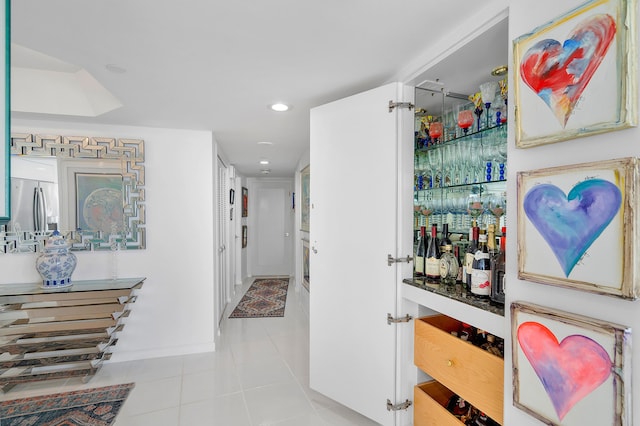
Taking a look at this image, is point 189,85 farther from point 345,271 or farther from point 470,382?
point 470,382

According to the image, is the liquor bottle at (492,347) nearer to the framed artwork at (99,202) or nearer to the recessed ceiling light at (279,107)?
the recessed ceiling light at (279,107)

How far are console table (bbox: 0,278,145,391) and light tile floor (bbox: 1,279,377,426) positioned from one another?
0.50 feet

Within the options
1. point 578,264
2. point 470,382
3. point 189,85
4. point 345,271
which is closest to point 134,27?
point 189,85

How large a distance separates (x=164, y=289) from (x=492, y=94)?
308cm

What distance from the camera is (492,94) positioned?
1.55 metres

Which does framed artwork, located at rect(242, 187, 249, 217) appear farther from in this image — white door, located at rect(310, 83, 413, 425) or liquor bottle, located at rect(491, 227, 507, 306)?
liquor bottle, located at rect(491, 227, 507, 306)

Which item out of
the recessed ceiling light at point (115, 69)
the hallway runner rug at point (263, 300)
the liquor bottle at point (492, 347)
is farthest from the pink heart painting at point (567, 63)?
the hallway runner rug at point (263, 300)

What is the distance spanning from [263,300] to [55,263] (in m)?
2.91

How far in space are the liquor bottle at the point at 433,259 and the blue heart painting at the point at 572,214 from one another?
2.53ft

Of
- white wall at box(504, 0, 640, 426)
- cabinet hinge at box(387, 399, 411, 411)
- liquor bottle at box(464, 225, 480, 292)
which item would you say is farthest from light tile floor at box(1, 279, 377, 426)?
white wall at box(504, 0, 640, 426)

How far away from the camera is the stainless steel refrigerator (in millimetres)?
2527

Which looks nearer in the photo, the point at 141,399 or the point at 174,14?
the point at 174,14

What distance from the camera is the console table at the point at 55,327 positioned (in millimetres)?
2375

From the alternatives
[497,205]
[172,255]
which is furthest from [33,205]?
[497,205]
